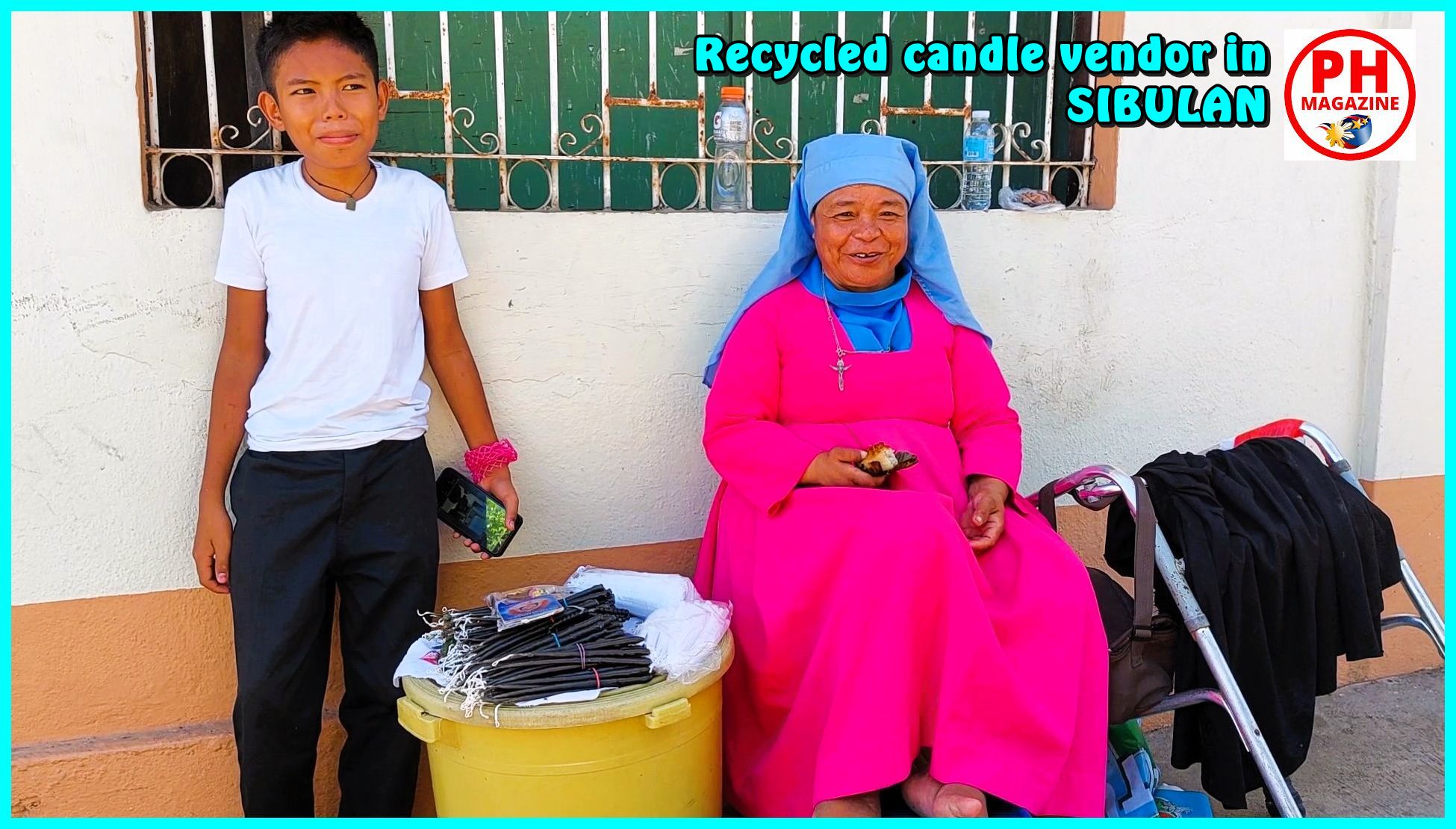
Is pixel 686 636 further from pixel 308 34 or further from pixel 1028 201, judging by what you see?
pixel 1028 201

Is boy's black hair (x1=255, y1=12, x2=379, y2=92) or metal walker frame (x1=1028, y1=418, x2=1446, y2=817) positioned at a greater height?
boy's black hair (x1=255, y1=12, x2=379, y2=92)

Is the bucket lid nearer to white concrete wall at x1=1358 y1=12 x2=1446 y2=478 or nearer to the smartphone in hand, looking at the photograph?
the smartphone in hand

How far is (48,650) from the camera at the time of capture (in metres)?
2.66

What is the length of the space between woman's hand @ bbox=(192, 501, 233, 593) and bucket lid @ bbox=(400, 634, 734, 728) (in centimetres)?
60

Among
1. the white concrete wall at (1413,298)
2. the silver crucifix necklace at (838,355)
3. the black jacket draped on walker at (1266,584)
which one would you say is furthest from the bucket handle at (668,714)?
the white concrete wall at (1413,298)

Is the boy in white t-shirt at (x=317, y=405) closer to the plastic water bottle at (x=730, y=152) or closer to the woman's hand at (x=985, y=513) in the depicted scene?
the plastic water bottle at (x=730, y=152)

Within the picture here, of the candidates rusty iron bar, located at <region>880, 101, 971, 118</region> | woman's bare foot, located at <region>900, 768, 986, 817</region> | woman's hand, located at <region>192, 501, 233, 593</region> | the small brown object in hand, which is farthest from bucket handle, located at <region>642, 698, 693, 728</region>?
rusty iron bar, located at <region>880, 101, 971, 118</region>

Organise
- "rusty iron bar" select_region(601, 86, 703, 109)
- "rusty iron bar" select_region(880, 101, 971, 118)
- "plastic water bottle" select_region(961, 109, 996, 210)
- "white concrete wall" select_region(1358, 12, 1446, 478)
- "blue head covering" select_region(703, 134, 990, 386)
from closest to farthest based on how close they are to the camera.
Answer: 1. "blue head covering" select_region(703, 134, 990, 386)
2. "rusty iron bar" select_region(601, 86, 703, 109)
3. "rusty iron bar" select_region(880, 101, 971, 118)
4. "plastic water bottle" select_region(961, 109, 996, 210)
5. "white concrete wall" select_region(1358, 12, 1446, 478)

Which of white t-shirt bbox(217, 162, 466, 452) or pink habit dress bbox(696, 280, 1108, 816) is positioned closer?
pink habit dress bbox(696, 280, 1108, 816)

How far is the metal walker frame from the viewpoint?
239cm

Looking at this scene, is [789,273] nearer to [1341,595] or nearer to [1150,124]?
[1150,124]

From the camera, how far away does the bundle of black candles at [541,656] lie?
2.17 metres

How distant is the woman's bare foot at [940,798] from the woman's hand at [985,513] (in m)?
0.50

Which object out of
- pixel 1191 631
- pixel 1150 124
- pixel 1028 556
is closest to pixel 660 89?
pixel 1150 124
